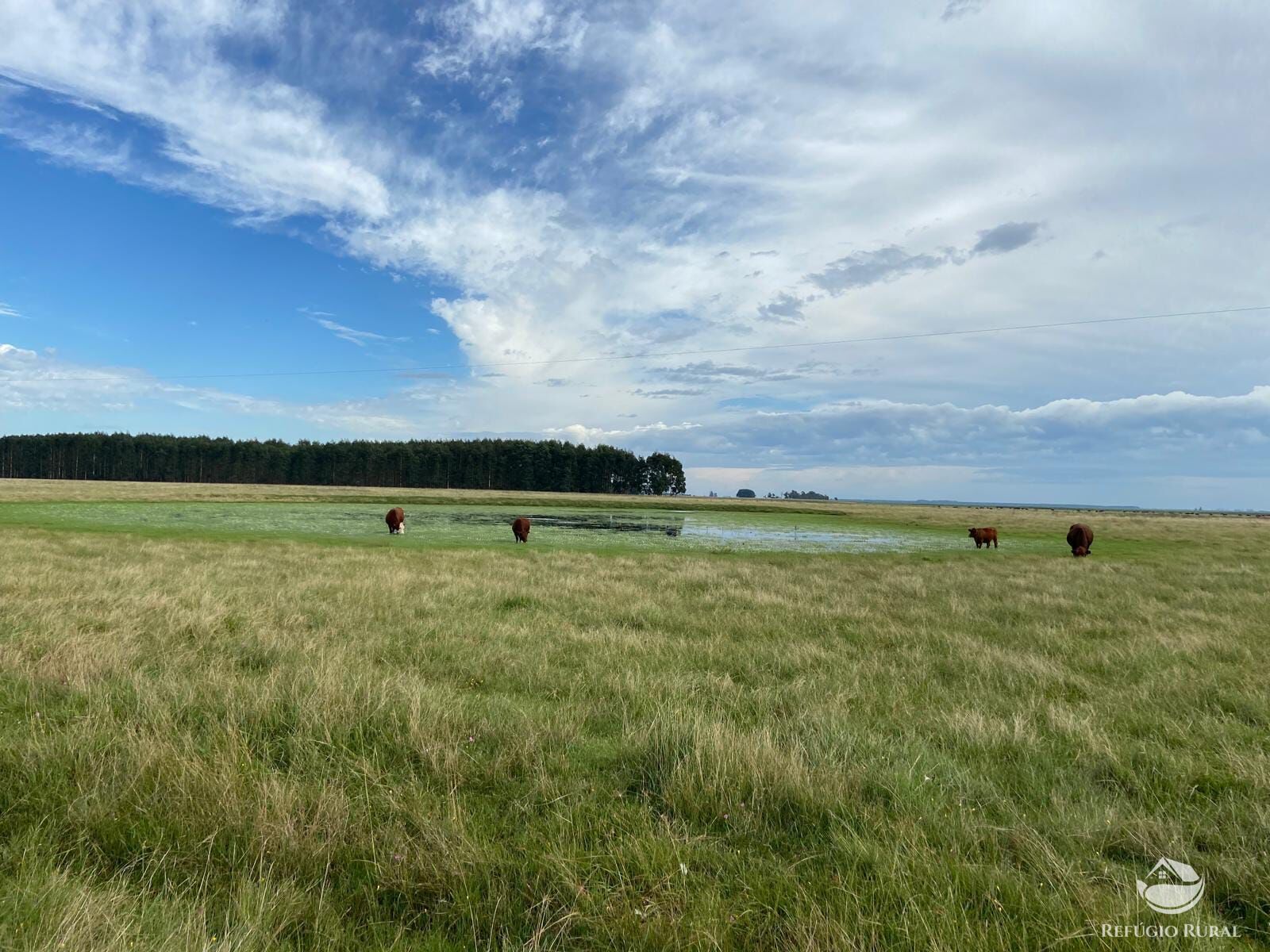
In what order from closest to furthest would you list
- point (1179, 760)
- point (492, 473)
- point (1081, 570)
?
A: point (1179, 760)
point (1081, 570)
point (492, 473)

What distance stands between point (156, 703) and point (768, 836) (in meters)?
5.87

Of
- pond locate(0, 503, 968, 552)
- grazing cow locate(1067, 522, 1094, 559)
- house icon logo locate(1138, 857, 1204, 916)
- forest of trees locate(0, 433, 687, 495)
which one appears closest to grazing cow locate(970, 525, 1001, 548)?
pond locate(0, 503, 968, 552)

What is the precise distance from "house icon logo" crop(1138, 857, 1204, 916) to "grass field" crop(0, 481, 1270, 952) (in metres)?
0.10

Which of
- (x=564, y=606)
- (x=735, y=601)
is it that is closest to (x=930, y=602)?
(x=735, y=601)

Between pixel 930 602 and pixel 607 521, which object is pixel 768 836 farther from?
pixel 607 521

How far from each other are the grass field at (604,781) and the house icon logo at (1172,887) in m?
0.10

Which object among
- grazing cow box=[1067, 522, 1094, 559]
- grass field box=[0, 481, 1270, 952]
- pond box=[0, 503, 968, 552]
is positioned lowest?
pond box=[0, 503, 968, 552]

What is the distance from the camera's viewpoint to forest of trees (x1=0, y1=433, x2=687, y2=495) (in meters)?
147

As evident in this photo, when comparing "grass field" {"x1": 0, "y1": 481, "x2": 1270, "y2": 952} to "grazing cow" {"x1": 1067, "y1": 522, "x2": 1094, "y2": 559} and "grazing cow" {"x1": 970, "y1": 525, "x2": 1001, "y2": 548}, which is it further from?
"grazing cow" {"x1": 970, "y1": 525, "x2": 1001, "y2": 548}

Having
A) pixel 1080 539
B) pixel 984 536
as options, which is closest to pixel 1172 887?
pixel 1080 539

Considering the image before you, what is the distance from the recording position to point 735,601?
48.9 feet

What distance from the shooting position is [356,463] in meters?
150

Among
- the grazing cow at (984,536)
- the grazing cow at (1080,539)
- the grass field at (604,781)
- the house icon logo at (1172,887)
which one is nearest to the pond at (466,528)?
the grazing cow at (984,536)

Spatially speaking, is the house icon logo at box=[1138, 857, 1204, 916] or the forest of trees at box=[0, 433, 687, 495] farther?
the forest of trees at box=[0, 433, 687, 495]
